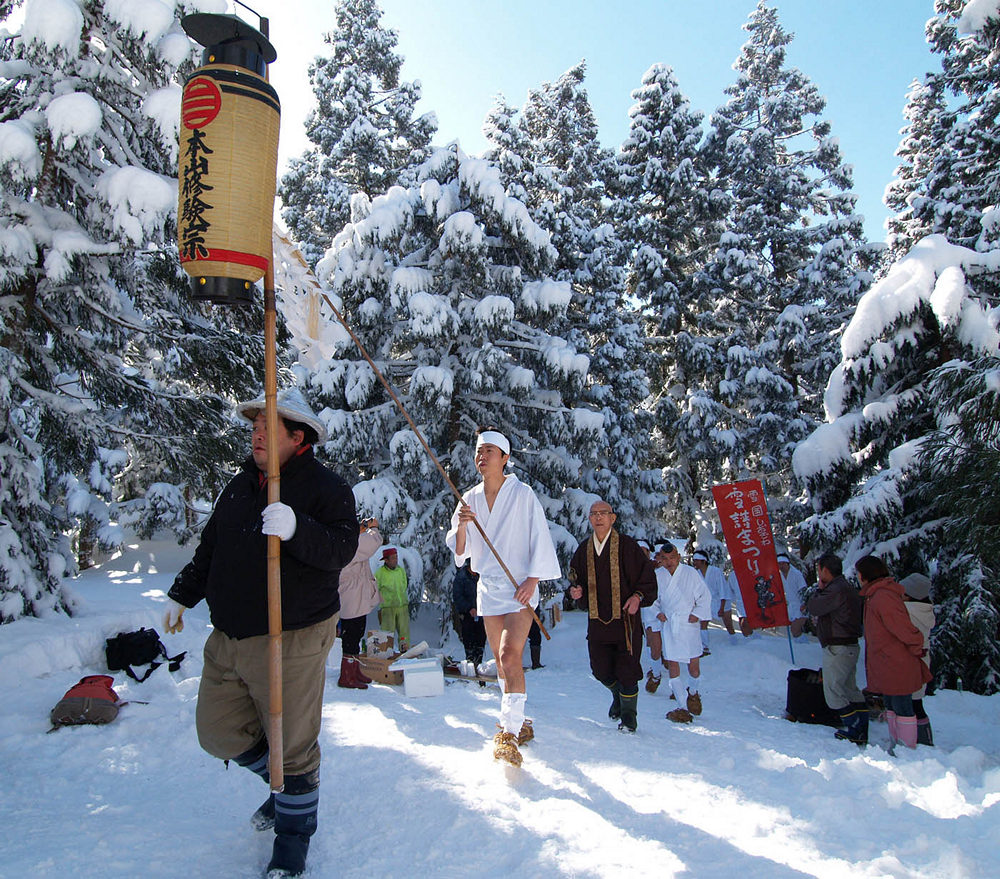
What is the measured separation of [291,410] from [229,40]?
208cm

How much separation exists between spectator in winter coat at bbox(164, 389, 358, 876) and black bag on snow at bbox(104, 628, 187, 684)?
4.29 metres

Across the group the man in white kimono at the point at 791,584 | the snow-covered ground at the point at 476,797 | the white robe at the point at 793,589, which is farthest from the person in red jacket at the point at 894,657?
the white robe at the point at 793,589

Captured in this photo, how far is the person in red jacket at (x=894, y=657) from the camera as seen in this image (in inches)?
253

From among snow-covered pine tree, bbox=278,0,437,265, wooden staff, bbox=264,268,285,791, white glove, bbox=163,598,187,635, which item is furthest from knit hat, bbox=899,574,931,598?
snow-covered pine tree, bbox=278,0,437,265

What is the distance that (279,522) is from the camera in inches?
118

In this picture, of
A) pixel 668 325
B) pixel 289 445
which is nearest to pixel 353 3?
pixel 668 325

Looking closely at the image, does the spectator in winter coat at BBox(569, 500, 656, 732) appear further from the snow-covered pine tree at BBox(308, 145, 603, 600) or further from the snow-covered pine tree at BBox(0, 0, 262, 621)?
the snow-covered pine tree at BBox(308, 145, 603, 600)

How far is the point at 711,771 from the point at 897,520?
6712 mm

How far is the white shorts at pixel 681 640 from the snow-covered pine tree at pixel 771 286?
12799mm

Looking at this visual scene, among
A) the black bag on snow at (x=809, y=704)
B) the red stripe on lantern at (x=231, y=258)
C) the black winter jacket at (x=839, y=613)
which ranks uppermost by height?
the red stripe on lantern at (x=231, y=258)

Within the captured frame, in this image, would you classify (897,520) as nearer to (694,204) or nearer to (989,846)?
(989,846)

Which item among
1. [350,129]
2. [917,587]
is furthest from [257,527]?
[350,129]

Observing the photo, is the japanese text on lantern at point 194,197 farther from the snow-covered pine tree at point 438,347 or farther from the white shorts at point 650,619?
the snow-covered pine tree at point 438,347

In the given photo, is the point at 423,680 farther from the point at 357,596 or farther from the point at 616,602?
the point at 616,602
